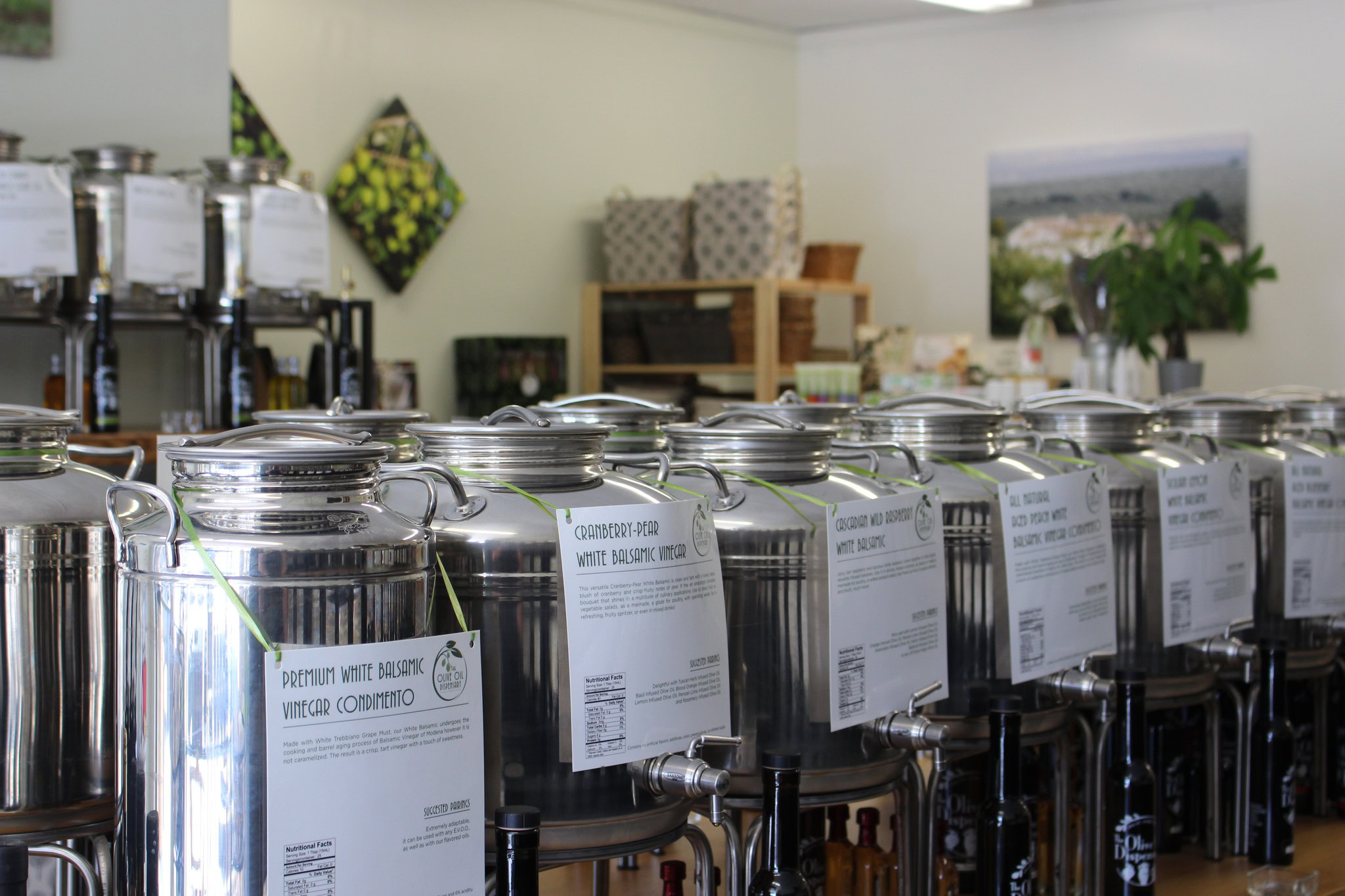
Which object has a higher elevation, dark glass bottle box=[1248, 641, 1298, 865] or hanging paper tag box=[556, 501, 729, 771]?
hanging paper tag box=[556, 501, 729, 771]

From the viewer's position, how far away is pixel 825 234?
295 inches

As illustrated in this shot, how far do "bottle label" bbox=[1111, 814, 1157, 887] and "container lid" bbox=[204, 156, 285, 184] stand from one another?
2.78 metres

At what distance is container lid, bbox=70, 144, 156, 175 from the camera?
11.0 feet

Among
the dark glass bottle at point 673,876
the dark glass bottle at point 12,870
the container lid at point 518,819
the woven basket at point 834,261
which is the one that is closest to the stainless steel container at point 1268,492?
the dark glass bottle at point 673,876

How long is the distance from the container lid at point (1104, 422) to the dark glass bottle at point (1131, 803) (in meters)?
0.42

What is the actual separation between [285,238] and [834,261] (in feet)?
11.0

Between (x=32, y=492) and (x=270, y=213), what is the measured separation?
2526 millimetres

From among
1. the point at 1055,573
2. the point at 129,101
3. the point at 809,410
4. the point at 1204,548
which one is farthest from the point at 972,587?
the point at 129,101

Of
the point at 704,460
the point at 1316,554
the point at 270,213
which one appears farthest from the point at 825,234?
the point at 704,460

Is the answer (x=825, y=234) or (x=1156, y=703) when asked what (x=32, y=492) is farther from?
(x=825, y=234)

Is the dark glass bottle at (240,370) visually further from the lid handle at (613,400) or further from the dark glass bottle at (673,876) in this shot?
the dark glass bottle at (673,876)

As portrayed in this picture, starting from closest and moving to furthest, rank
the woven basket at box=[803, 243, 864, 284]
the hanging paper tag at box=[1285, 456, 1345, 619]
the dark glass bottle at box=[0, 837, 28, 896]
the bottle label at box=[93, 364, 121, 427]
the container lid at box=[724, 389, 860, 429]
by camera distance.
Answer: the dark glass bottle at box=[0, 837, 28, 896], the container lid at box=[724, 389, 860, 429], the hanging paper tag at box=[1285, 456, 1345, 619], the bottle label at box=[93, 364, 121, 427], the woven basket at box=[803, 243, 864, 284]

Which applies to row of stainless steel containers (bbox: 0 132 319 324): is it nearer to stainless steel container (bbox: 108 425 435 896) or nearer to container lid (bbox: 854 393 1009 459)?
container lid (bbox: 854 393 1009 459)

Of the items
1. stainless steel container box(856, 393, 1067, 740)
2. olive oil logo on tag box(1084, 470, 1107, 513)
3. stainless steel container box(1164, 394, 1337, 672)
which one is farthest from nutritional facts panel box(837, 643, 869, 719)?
stainless steel container box(1164, 394, 1337, 672)
